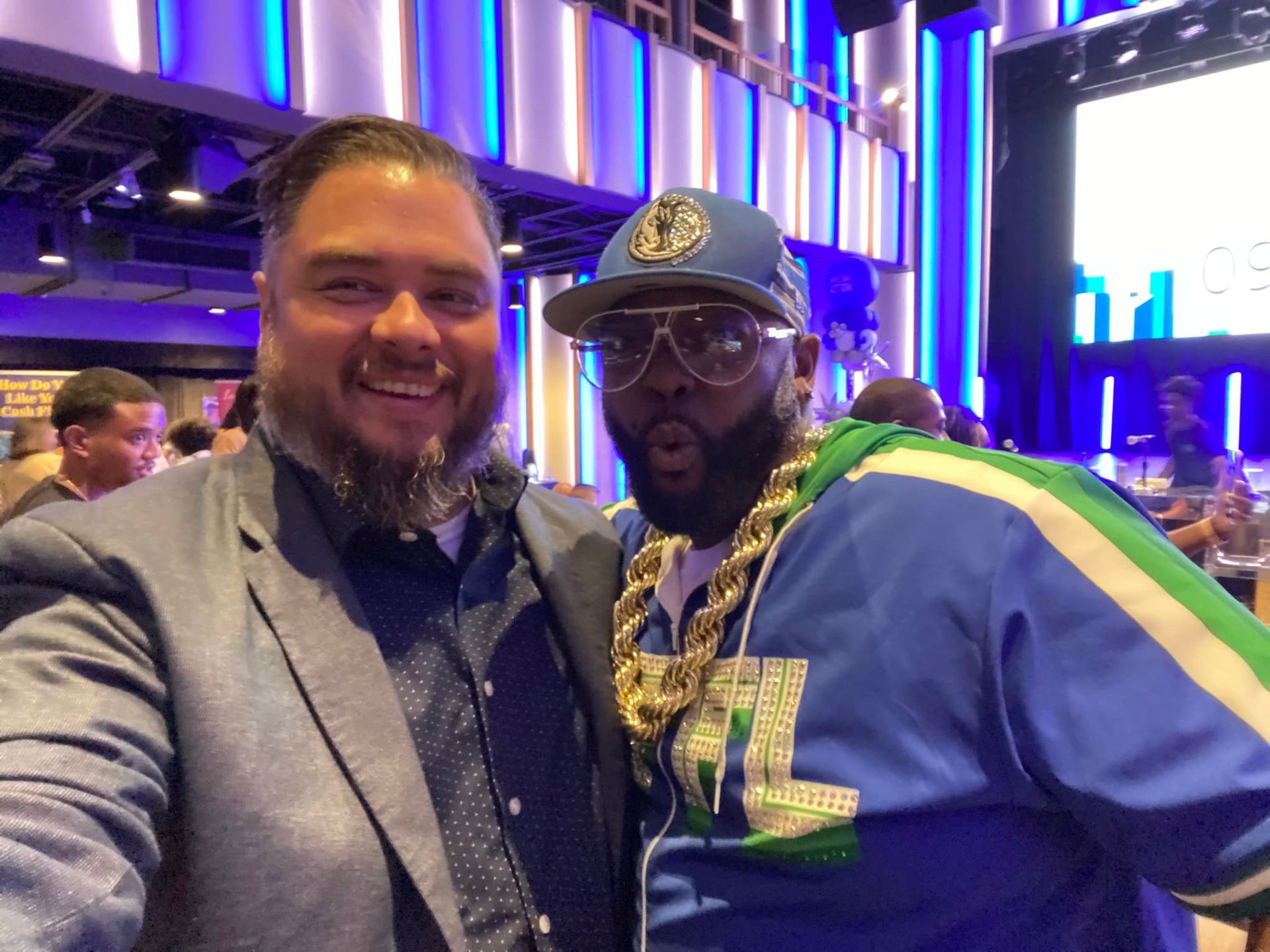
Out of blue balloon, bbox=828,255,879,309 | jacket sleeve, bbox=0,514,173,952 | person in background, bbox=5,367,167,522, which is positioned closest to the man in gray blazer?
jacket sleeve, bbox=0,514,173,952

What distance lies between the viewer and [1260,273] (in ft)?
21.4

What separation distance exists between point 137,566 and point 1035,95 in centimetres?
886

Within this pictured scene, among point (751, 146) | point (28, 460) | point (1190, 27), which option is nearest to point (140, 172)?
point (28, 460)

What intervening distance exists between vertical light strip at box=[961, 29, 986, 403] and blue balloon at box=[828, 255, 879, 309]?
126 cm

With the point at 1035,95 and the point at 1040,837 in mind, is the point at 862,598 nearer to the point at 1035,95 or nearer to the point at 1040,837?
the point at 1040,837

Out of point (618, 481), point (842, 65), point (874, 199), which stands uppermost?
point (842, 65)

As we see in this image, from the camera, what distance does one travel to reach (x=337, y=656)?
3.49ft

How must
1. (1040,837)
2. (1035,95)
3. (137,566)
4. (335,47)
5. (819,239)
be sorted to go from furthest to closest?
(1035,95)
(819,239)
(335,47)
(1040,837)
(137,566)

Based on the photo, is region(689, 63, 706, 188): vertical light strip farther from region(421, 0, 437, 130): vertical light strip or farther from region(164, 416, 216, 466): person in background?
region(164, 416, 216, 466): person in background

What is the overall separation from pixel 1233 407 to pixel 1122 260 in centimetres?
160

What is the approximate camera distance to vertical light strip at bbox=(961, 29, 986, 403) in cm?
808

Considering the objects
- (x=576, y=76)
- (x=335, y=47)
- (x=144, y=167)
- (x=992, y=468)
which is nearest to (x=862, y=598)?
(x=992, y=468)

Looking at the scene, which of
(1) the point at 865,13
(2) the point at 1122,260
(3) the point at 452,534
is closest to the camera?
(3) the point at 452,534

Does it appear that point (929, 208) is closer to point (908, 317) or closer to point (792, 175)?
point (908, 317)
